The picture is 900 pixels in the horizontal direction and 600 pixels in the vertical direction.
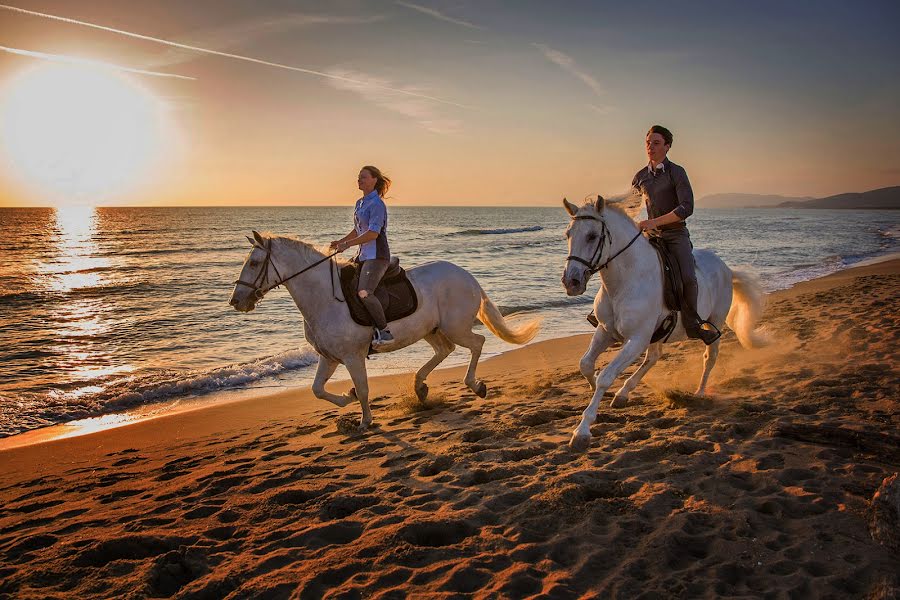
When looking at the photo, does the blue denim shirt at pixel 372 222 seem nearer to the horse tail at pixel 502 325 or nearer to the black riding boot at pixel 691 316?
the horse tail at pixel 502 325

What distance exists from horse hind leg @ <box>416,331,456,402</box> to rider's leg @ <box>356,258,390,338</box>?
1384 mm

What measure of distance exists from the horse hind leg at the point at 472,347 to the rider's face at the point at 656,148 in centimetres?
336

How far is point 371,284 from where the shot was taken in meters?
6.52

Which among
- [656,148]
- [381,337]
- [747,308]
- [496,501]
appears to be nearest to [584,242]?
[656,148]

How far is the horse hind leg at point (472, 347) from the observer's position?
7566mm

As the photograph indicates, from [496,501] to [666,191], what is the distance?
12.4 feet

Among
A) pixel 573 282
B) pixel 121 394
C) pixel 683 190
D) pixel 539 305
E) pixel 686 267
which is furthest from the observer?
pixel 539 305

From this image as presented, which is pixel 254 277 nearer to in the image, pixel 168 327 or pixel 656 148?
pixel 656 148

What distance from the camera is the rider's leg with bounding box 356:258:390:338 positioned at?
6.50m

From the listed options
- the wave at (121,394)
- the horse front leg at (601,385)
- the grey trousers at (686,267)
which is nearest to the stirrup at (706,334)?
the grey trousers at (686,267)

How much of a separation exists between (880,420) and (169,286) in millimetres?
24956

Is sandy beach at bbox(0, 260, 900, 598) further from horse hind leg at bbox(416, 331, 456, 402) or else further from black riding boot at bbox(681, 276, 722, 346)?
black riding boot at bbox(681, 276, 722, 346)

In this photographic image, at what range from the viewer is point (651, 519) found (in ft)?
12.3

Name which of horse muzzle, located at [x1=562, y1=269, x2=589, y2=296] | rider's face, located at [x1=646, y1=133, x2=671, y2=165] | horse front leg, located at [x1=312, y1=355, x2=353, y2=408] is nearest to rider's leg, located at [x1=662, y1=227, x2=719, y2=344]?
rider's face, located at [x1=646, y1=133, x2=671, y2=165]
